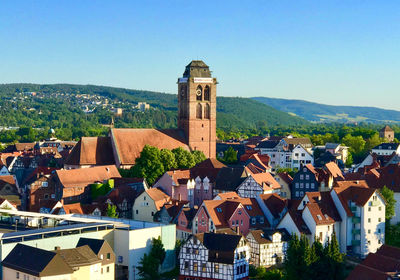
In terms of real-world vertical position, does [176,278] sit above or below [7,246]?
below

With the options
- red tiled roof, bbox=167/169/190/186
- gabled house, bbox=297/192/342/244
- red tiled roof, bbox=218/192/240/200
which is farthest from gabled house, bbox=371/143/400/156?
gabled house, bbox=297/192/342/244

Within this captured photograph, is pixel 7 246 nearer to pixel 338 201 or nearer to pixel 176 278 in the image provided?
pixel 176 278

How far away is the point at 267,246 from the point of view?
50469 millimetres

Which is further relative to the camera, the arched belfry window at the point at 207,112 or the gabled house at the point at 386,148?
the gabled house at the point at 386,148

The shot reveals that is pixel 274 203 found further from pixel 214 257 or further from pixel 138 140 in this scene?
pixel 138 140

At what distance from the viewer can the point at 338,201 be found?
54.5 metres

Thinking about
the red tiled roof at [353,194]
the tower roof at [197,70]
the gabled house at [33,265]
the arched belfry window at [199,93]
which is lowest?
the gabled house at [33,265]

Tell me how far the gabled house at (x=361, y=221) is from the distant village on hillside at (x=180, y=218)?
9 cm

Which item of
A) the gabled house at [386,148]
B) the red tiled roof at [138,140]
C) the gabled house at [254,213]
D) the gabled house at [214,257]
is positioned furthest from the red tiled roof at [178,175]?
the gabled house at [386,148]

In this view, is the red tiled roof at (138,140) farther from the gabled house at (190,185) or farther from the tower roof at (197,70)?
the gabled house at (190,185)

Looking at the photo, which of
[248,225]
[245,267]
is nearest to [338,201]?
[248,225]

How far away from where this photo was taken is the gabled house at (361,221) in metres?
53.7

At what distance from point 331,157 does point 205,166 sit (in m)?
36.9

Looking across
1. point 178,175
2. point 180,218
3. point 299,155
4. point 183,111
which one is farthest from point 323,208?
point 299,155
